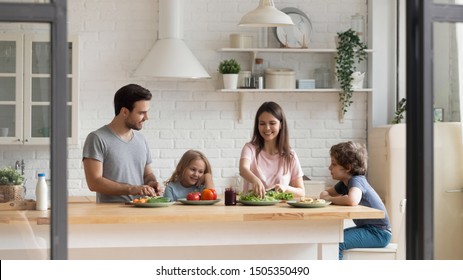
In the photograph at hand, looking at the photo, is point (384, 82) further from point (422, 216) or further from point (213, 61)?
point (422, 216)

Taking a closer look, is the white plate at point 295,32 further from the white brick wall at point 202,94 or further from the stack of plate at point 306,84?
the stack of plate at point 306,84

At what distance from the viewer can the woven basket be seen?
2.61m

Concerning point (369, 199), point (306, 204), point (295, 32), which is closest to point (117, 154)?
point (306, 204)

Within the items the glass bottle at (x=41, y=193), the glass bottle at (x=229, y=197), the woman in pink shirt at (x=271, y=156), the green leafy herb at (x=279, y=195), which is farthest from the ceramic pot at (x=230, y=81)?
the glass bottle at (x=41, y=193)

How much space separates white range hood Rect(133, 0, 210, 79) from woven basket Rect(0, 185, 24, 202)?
3814 millimetres

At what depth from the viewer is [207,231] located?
4293mm

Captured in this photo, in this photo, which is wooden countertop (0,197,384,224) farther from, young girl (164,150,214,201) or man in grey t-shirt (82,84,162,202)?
young girl (164,150,214,201)

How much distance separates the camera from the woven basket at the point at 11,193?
8.57ft

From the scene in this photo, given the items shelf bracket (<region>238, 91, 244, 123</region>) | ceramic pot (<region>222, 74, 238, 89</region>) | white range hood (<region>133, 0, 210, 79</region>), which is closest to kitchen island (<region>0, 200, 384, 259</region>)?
white range hood (<region>133, 0, 210, 79</region>)

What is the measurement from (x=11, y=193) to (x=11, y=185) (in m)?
0.03

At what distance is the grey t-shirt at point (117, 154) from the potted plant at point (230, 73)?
2179 millimetres

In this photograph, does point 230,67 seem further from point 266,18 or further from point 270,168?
point 270,168
